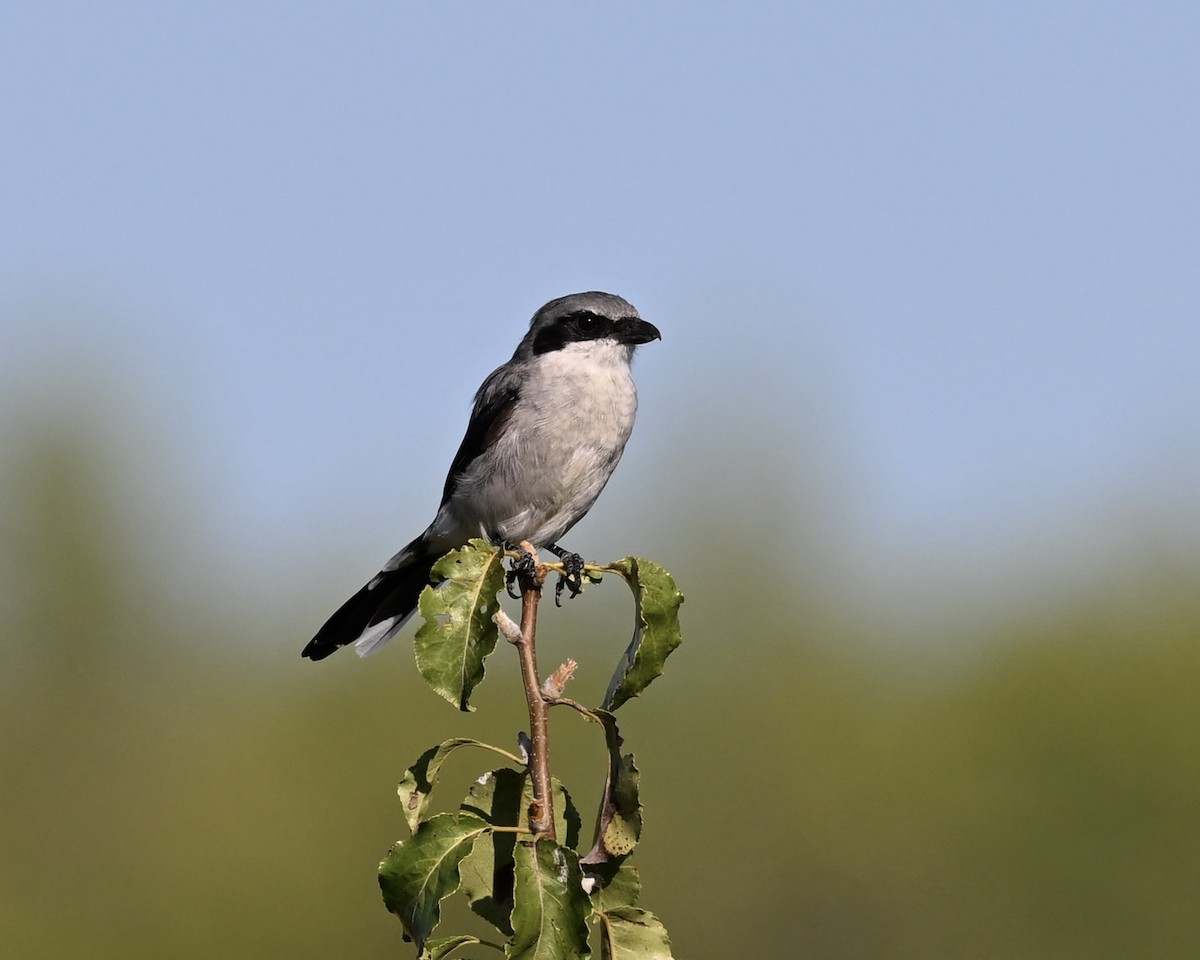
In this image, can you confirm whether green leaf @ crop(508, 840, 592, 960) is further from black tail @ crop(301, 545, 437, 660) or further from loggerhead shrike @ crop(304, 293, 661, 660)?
black tail @ crop(301, 545, 437, 660)

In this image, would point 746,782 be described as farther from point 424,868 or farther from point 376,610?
point 424,868

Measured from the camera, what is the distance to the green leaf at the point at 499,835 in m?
3.69

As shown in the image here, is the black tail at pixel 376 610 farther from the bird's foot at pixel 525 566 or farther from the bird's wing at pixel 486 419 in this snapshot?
the bird's foot at pixel 525 566

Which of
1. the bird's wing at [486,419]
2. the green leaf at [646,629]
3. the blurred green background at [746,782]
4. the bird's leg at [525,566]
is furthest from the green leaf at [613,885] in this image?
the blurred green background at [746,782]

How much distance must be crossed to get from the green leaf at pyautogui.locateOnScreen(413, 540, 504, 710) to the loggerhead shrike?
8.73ft

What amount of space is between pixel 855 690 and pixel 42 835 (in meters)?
16.6

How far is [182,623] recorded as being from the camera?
4103 centimetres

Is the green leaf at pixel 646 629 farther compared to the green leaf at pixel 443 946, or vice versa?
the green leaf at pixel 646 629

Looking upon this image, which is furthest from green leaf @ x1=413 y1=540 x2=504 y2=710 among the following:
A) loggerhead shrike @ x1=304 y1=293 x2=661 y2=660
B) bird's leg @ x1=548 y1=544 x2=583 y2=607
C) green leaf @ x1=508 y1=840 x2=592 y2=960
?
loggerhead shrike @ x1=304 y1=293 x2=661 y2=660

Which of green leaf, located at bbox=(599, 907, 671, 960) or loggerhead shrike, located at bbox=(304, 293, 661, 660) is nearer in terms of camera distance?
green leaf, located at bbox=(599, 907, 671, 960)

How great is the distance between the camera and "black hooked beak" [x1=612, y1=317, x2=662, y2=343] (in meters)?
6.75

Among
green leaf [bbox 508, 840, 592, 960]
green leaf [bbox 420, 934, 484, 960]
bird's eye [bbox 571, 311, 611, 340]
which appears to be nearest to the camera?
green leaf [bbox 508, 840, 592, 960]

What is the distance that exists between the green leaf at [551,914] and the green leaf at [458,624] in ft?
1.41

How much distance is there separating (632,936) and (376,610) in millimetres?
3656
